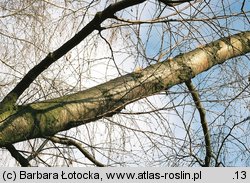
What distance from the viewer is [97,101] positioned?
2363mm

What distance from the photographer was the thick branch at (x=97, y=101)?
7.25 ft

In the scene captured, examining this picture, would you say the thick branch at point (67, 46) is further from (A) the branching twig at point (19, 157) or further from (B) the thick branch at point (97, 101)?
(A) the branching twig at point (19, 157)

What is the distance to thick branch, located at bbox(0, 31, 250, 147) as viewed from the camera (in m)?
2.21

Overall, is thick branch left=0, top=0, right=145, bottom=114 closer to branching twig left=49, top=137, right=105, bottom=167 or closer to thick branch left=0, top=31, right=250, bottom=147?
thick branch left=0, top=31, right=250, bottom=147

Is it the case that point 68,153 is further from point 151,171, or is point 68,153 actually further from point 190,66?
point 190,66

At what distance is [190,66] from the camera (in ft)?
8.78

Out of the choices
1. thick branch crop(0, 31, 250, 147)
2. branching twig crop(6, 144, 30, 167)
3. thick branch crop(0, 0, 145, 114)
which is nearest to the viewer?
thick branch crop(0, 0, 145, 114)

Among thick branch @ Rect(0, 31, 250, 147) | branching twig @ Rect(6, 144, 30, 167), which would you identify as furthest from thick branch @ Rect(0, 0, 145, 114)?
branching twig @ Rect(6, 144, 30, 167)

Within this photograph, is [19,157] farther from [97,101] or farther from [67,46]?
[67,46]

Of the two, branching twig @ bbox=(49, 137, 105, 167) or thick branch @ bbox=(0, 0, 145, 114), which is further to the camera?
branching twig @ bbox=(49, 137, 105, 167)

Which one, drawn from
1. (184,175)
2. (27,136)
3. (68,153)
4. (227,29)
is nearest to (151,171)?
(184,175)

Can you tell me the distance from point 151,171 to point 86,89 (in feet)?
1.76

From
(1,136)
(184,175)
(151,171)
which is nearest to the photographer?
(1,136)

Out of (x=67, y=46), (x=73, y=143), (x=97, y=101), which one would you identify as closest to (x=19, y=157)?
(x=73, y=143)
